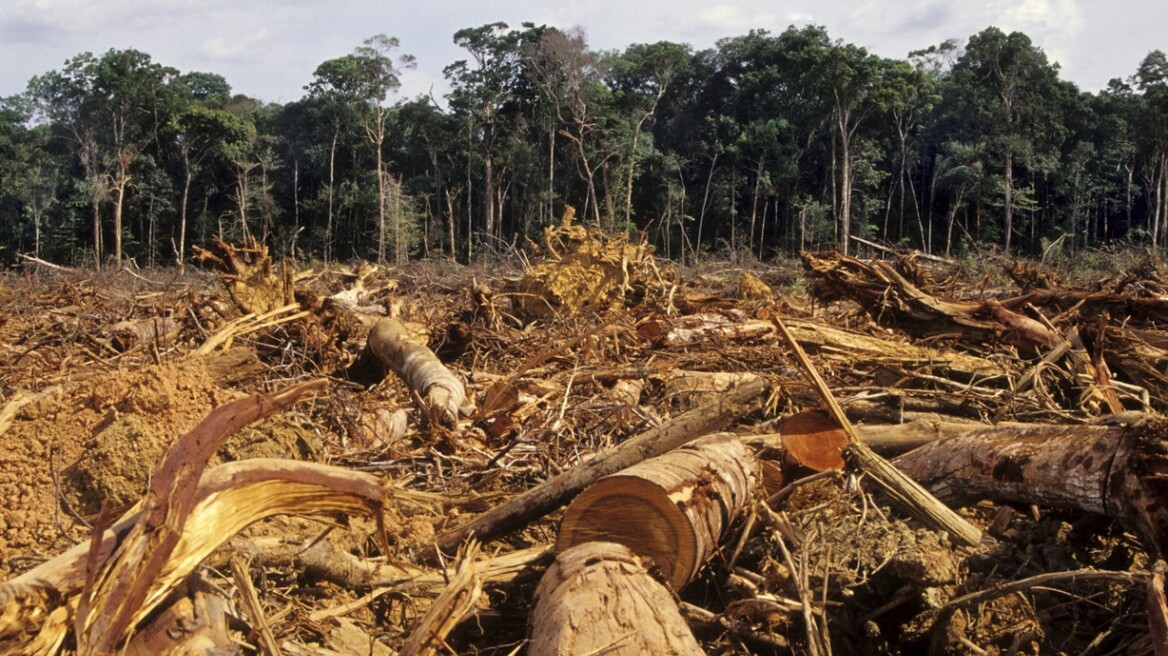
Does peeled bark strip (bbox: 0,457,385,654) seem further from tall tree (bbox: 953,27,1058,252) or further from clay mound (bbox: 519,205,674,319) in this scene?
tall tree (bbox: 953,27,1058,252)

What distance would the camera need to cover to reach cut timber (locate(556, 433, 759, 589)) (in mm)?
2928

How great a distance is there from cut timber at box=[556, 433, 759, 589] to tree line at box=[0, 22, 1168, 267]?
29467mm

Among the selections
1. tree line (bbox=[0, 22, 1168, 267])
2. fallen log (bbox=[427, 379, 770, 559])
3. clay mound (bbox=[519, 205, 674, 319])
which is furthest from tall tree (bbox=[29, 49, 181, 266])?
fallen log (bbox=[427, 379, 770, 559])

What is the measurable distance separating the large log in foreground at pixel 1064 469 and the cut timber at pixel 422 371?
258 centimetres

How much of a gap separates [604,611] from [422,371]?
3408mm

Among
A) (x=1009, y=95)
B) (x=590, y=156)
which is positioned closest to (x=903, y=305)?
(x=590, y=156)

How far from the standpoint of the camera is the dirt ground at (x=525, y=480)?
2732 mm

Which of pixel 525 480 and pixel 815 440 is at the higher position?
pixel 815 440

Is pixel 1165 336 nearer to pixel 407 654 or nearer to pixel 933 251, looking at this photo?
pixel 407 654

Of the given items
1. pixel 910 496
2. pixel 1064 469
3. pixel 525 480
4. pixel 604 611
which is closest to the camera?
pixel 604 611

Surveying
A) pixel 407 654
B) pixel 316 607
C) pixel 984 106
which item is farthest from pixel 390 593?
pixel 984 106

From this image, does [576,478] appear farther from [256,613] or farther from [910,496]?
[256,613]

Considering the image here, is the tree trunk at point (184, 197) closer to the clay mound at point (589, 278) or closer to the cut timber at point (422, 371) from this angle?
the clay mound at point (589, 278)

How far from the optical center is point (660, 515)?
9.64ft
